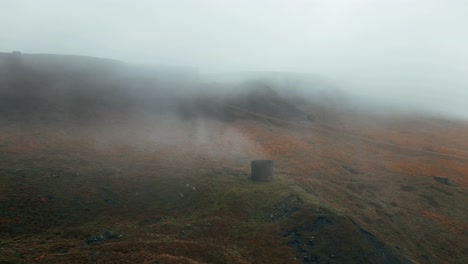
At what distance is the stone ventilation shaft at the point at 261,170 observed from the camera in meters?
59.1

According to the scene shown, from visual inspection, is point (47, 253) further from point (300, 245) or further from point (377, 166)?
point (377, 166)

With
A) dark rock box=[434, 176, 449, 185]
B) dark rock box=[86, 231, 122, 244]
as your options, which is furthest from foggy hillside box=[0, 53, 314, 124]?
dark rock box=[434, 176, 449, 185]

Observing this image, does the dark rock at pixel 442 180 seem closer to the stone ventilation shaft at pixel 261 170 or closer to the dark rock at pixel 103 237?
the stone ventilation shaft at pixel 261 170

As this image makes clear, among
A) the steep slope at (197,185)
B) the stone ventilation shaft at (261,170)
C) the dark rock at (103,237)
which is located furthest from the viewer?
the stone ventilation shaft at (261,170)

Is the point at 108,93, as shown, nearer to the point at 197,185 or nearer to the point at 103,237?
the point at 197,185

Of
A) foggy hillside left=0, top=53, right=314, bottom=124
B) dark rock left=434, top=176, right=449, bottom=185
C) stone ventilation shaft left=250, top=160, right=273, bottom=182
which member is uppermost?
foggy hillside left=0, top=53, right=314, bottom=124

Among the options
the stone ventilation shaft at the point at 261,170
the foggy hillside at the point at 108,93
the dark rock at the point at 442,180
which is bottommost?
the dark rock at the point at 442,180

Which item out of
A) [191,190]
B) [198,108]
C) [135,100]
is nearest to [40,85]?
[135,100]

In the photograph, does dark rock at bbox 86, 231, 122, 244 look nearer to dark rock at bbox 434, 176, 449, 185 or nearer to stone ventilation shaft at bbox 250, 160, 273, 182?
stone ventilation shaft at bbox 250, 160, 273, 182

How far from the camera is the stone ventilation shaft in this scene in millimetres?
59062

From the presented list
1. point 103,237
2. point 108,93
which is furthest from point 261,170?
point 108,93

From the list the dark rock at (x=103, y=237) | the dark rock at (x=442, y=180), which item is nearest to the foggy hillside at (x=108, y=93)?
the dark rock at (x=103, y=237)

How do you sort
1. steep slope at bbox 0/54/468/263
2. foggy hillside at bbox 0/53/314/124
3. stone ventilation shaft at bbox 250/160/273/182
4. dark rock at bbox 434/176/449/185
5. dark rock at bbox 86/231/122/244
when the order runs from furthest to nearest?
foggy hillside at bbox 0/53/314/124
dark rock at bbox 434/176/449/185
stone ventilation shaft at bbox 250/160/273/182
steep slope at bbox 0/54/468/263
dark rock at bbox 86/231/122/244

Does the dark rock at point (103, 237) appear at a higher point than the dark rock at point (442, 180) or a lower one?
higher
